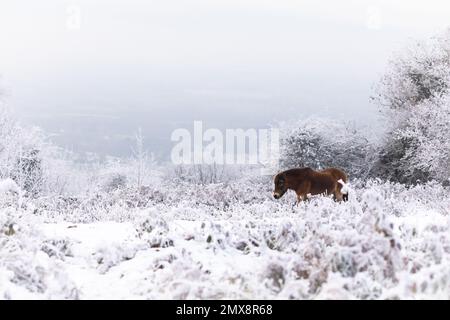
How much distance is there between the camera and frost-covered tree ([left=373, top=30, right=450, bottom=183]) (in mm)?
26062

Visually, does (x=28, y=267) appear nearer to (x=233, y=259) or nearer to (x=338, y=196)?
(x=233, y=259)

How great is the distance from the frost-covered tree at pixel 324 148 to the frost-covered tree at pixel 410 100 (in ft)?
2.88

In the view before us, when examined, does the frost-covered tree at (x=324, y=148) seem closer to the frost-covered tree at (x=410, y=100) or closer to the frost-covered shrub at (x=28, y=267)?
the frost-covered tree at (x=410, y=100)

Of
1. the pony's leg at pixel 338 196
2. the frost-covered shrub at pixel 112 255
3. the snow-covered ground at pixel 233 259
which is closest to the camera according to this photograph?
the snow-covered ground at pixel 233 259

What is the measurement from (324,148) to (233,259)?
21.6 m

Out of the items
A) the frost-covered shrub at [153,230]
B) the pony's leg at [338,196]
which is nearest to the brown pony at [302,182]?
the pony's leg at [338,196]

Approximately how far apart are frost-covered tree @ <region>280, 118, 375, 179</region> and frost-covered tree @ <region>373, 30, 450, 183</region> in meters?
0.88

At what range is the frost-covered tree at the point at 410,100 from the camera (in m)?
26.1

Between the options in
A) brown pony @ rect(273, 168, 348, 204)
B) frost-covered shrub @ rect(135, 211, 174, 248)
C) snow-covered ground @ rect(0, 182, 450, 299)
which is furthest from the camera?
brown pony @ rect(273, 168, 348, 204)

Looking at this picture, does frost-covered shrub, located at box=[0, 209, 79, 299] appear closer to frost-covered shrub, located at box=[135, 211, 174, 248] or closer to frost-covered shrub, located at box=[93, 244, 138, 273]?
frost-covered shrub, located at box=[93, 244, 138, 273]

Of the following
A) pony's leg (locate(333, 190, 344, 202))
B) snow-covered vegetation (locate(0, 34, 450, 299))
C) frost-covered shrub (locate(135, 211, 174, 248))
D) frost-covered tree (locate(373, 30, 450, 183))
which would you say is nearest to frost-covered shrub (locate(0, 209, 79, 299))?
snow-covered vegetation (locate(0, 34, 450, 299))

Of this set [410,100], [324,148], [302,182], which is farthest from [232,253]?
[410,100]
